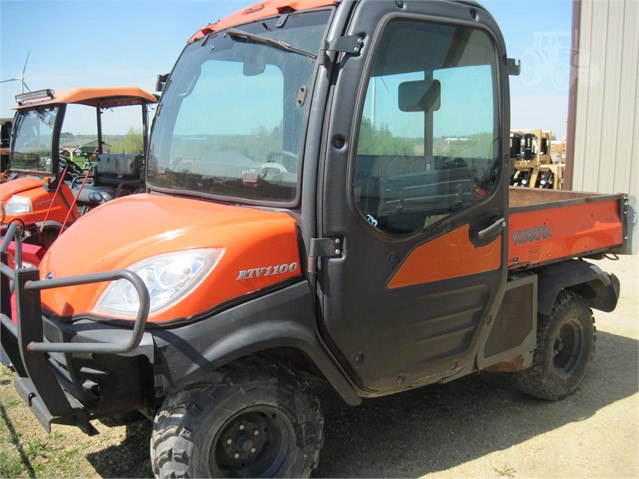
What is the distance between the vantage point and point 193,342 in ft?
7.36

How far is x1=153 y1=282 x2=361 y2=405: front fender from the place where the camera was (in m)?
2.22

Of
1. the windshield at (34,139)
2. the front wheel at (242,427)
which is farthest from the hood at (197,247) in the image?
the windshield at (34,139)

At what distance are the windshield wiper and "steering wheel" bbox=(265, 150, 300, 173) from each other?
443 millimetres

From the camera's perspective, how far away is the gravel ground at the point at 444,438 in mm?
3076

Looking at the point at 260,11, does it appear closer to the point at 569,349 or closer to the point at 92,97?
the point at 569,349

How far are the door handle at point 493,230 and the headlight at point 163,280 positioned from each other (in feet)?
4.59

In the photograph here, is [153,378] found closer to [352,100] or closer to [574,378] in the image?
[352,100]

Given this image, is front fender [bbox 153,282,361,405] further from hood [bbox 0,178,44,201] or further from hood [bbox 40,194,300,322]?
hood [bbox 0,178,44,201]

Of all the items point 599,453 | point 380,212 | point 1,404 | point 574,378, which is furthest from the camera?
point 574,378

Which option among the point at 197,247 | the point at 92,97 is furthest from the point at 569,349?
the point at 92,97

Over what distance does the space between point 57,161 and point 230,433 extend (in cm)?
523

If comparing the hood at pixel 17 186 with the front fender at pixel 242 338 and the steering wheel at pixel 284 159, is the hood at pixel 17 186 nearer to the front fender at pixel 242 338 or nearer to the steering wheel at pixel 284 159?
the steering wheel at pixel 284 159

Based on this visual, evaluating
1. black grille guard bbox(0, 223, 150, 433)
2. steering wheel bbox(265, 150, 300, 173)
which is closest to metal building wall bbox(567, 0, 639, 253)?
steering wheel bbox(265, 150, 300, 173)

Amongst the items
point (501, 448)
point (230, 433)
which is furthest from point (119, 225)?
point (501, 448)
